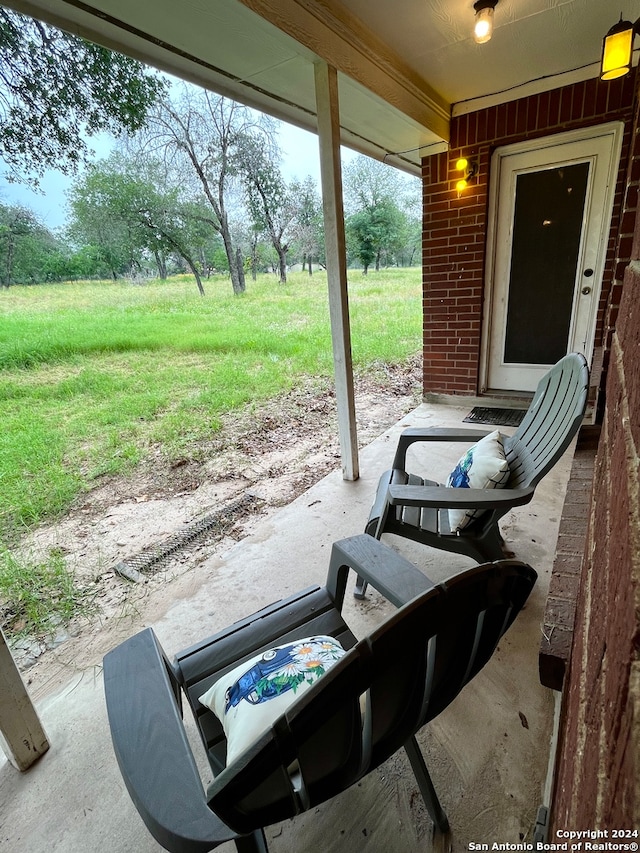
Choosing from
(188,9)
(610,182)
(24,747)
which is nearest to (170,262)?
(188,9)

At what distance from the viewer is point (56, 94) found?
2.62 meters

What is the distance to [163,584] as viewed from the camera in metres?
1.88

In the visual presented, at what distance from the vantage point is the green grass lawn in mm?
3121

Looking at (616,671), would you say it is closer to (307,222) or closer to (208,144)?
(208,144)

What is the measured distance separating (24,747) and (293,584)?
3.31 feet

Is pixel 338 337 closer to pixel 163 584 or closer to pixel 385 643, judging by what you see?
pixel 163 584

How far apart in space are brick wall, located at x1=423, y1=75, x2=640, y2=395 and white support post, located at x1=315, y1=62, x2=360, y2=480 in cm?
178

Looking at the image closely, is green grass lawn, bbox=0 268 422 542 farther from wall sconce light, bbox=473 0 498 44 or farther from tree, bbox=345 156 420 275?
wall sconce light, bbox=473 0 498 44

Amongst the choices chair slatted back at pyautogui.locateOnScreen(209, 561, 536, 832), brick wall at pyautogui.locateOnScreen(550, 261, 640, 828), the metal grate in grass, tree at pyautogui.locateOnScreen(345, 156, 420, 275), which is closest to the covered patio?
brick wall at pyautogui.locateOnScreen(550, 261, 640, 828)

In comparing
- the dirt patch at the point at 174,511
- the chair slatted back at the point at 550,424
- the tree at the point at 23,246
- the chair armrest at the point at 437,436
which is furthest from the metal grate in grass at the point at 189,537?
the tree at the point at 23,246

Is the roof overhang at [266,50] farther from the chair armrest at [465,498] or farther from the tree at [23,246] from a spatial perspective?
the chair armrest at [465,498]

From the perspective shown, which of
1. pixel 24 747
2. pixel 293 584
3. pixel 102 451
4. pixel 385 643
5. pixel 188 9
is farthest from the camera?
pixel 102 451

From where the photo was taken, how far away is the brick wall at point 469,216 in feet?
9.43

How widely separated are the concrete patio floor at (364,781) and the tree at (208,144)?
421 centimetres
